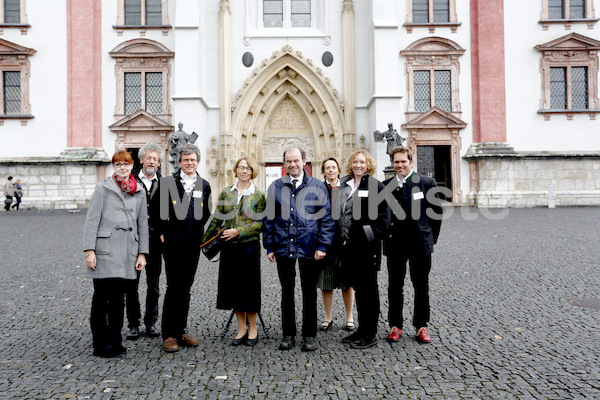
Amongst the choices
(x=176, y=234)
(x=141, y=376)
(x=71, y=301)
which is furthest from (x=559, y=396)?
(x=71, y=301)

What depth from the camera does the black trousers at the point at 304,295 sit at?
445 cm

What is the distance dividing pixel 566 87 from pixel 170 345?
2381 cm

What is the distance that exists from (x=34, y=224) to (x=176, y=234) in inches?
518

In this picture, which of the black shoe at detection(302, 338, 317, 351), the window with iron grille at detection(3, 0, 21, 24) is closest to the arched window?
the window with iron grille at detection(3, 0, 21, 24)

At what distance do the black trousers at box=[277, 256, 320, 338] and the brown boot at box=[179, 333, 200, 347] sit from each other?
0.84m

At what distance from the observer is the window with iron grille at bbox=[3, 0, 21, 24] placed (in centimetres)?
2245

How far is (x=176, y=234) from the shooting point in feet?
14.9

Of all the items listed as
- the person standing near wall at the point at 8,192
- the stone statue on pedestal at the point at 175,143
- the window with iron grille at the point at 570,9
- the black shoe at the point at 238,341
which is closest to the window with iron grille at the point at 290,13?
the stone statue on pedestal at the point at 175,143

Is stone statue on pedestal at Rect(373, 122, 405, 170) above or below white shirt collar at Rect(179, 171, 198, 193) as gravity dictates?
above

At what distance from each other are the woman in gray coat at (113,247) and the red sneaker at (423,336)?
268cm

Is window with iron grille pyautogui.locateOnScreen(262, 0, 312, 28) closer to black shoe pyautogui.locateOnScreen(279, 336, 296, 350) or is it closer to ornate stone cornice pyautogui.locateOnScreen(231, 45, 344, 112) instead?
ornate stone cornice pyautogui.locateOnScreen(231, 45, 344, 112)

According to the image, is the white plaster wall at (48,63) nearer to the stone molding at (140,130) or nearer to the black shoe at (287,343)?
the stone molding at (140,130)

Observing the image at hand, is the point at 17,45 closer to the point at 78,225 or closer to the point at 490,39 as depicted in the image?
the point at 78,225

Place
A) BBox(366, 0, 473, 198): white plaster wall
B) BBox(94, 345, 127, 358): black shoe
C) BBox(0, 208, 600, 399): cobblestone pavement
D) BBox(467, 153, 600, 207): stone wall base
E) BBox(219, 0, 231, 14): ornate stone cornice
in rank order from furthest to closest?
BBox(219, 0, 231, 14): ornate stone cornice
BBox(467, 153, 600, 207): stone wall base
BBox(366, 0, 473, 198): white plaster wall
BBox(94, 345, 127, 358): black shoe
BBox(0, 208, 600, 399): cobblestone pavement
